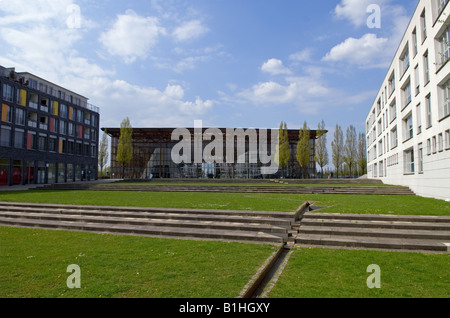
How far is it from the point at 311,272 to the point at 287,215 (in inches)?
220

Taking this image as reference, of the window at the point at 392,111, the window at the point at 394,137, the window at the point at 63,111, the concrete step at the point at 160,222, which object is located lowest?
the concrete step at the point at 160,222

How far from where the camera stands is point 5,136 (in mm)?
38406

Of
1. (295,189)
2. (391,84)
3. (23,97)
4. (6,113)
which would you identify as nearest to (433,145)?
(295,189)

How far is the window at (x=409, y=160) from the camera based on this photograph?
26.8 metres

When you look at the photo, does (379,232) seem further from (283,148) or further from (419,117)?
(283,148)

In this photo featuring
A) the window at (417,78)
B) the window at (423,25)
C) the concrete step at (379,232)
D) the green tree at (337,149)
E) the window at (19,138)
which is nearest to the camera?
the concrete step at (379,232)

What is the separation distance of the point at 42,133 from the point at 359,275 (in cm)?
4999

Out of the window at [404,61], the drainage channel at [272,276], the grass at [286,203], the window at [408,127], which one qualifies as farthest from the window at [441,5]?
the drainage channel at [272,276]

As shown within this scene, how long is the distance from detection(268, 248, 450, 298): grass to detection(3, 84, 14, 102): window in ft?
146

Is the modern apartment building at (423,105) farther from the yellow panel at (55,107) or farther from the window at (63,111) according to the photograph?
the window at (63,111)

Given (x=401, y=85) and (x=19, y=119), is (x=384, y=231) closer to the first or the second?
(x=401, y=85)

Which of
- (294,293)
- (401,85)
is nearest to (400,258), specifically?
(294,293)

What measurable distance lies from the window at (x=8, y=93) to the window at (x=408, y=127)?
156 ft

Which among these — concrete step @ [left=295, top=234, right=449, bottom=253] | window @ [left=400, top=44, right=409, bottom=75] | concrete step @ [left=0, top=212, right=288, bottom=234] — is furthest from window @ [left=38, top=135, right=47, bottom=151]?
window @ [left=400, top=44, right=409, bottom=75]
